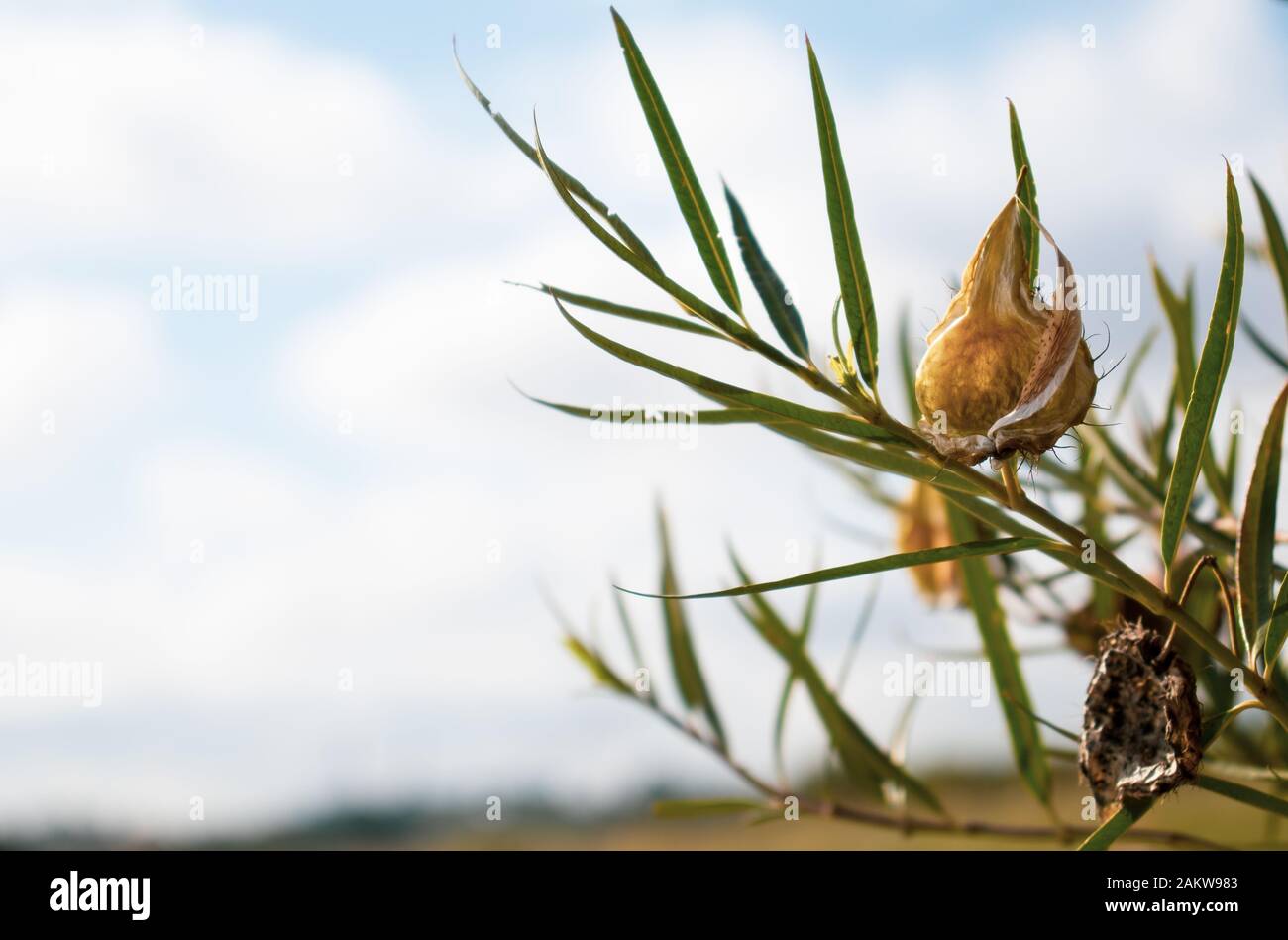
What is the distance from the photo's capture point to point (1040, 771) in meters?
0.56

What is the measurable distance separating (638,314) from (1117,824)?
212 mm

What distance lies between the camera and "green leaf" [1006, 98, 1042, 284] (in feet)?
1.04

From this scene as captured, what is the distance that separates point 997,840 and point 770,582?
1.22ft

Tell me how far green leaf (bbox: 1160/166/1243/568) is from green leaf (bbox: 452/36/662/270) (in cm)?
15

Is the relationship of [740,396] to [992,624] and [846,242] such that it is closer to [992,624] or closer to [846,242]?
[846,242]

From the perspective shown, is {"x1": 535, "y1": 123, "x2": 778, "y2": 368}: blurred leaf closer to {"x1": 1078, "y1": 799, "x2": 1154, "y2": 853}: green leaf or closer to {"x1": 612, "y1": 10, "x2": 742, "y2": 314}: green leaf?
{"x1": 612, "y1": 10, "x2": 742, "y2": 314}: green leaf

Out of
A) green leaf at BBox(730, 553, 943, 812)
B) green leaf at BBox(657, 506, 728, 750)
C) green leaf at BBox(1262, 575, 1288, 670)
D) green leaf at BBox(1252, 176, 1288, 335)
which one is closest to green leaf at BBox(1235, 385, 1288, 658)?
green leaf at BBox(1262, 575, 1288, 670)

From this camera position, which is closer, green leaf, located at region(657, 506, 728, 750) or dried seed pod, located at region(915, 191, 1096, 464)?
dried seed pod, located at region(915, 191, 1096, 464)

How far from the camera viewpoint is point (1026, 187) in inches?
12.6
